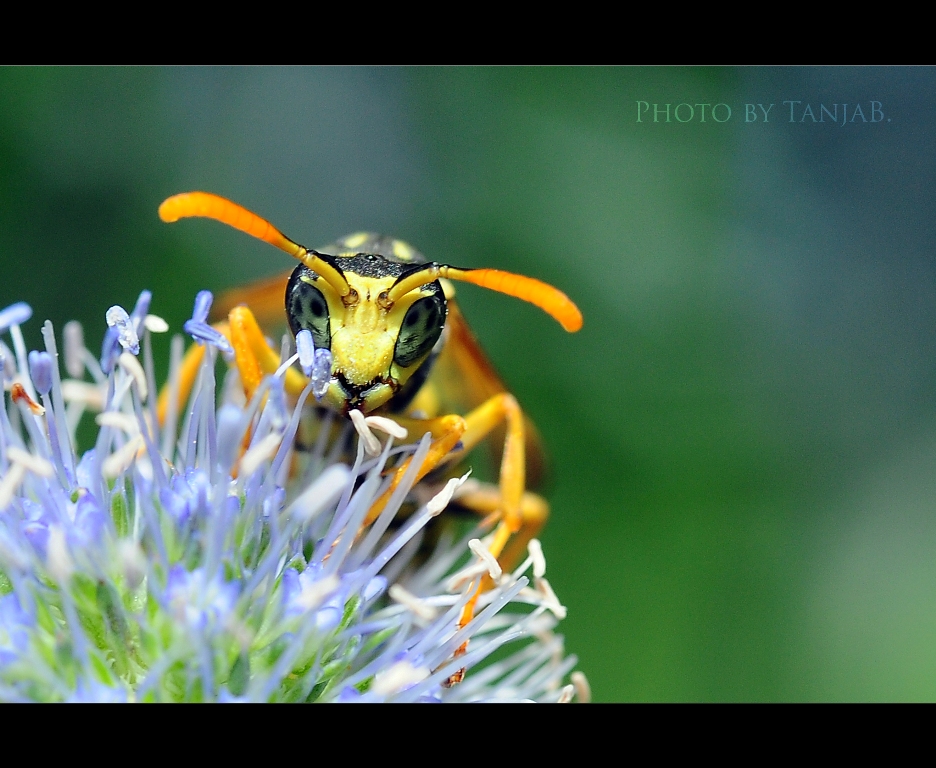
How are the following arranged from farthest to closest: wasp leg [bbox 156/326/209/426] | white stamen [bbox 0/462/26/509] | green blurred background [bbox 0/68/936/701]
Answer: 1. green blurred background [bbox 0/68/936/701]
2. wasp leg [bbox 156/326/209/426]
3. white stamen [bbox 0/462/26/509]

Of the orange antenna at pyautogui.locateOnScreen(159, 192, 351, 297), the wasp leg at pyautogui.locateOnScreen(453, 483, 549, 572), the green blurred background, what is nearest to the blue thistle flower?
the orange antenna at pyautogui.locateOnScreen(159, 192, 351, 297)

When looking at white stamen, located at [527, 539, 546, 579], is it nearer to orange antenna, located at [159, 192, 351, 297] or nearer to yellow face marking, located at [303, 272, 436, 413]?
yellow face marking, located at [303, 272, 436, 413]

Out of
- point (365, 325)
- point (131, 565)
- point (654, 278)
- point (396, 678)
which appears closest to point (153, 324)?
point (365, 325)

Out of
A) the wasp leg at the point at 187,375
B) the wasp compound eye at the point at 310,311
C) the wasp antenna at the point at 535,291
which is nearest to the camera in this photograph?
the wasp antenna at the point at 535,291

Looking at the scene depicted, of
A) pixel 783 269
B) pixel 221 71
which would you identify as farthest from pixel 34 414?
pixel 783 269

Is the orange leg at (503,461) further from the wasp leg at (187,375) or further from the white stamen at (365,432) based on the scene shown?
the wasp leg at (187,375)

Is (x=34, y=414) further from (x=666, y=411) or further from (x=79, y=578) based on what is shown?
(x=666, y=411)

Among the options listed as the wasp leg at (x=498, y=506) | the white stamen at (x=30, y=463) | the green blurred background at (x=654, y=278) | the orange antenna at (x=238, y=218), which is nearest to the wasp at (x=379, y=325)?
the orange antenna at (x=238, y=218)
